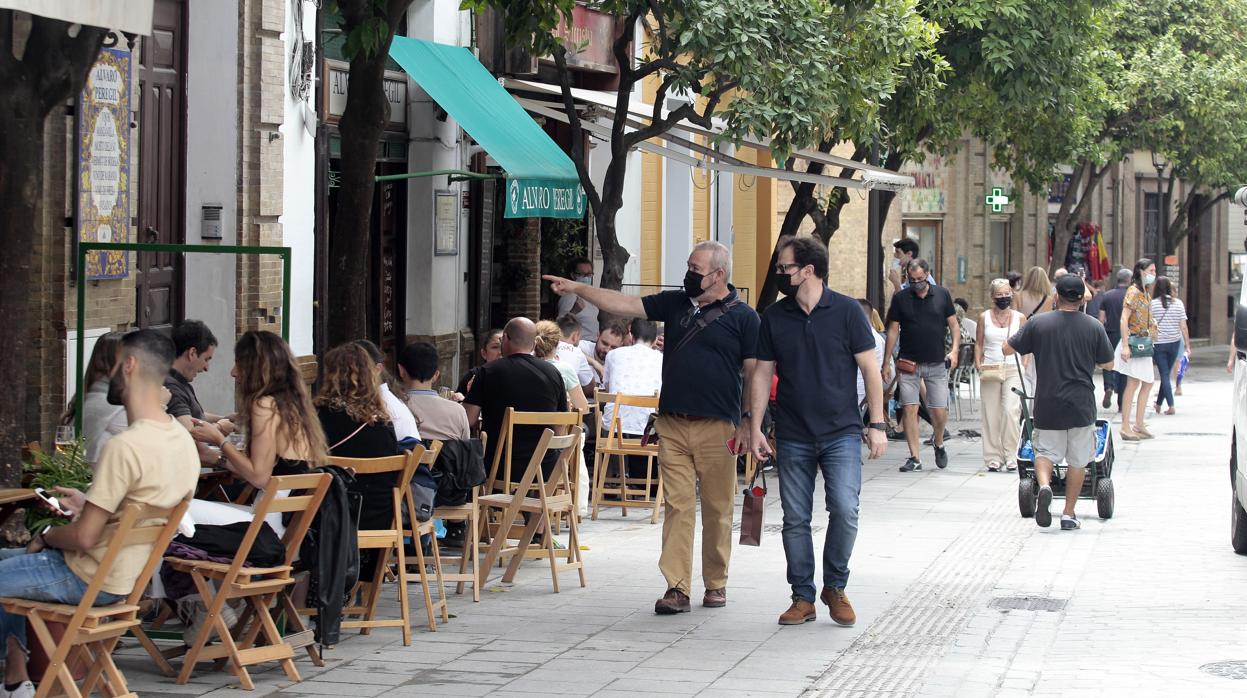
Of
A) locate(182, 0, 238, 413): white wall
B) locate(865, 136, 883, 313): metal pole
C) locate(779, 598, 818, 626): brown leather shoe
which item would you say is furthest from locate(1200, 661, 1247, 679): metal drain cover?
locate(865, 136, 883, 313): metal pole

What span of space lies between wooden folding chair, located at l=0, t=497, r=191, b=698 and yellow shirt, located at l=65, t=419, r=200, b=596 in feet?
0.12

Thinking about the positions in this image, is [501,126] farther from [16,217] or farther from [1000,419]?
[16,217]

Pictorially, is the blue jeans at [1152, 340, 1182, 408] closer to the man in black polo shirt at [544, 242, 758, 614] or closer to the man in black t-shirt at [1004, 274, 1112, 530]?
the man in black t-shirt at [1004, 274, 1112, 530]

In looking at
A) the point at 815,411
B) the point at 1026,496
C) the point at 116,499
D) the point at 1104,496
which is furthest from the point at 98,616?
the point at 1104,496

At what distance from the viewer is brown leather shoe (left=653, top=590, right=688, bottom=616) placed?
9078 mm

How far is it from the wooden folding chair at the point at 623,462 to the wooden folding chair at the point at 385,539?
4304 millimetres

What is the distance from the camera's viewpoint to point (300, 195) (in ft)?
48.2

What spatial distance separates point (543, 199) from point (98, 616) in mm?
10852

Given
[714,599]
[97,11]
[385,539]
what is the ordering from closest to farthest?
[97,11] → [385,539] → [714,599]

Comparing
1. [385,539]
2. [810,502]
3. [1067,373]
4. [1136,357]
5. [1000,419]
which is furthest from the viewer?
[1136,357]

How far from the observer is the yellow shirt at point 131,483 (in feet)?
20.9

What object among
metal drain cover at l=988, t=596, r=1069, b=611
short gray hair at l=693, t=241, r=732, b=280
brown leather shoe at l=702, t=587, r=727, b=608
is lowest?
metal drain cover at l=988, t=596, r=1069, b=611

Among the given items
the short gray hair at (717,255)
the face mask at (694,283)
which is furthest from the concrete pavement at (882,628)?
the short gray hair at (717,255)

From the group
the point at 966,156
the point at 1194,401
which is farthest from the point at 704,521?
the point at 966,156
